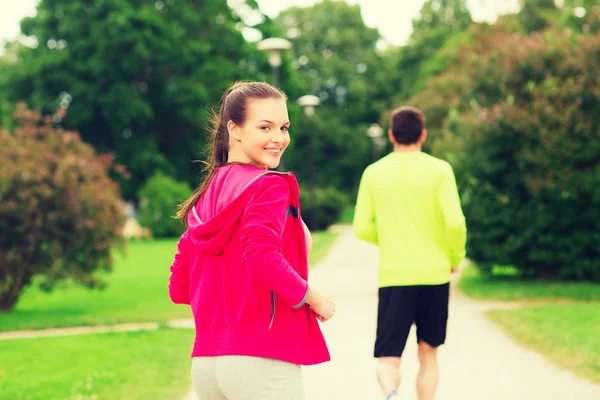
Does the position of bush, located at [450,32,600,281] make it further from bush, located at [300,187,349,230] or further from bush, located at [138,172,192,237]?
bush, located at [300,187,349,230]

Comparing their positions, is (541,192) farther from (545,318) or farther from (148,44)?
(148,44)

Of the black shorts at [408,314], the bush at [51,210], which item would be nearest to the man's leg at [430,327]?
the black shorts at [408,314]

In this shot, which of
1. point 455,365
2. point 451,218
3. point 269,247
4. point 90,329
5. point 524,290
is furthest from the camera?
point 524,290

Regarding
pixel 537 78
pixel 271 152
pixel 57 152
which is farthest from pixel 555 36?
pixel 271 152

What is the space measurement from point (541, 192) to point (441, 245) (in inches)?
305

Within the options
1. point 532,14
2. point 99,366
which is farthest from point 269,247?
point 532,14

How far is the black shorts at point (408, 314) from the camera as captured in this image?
15.8ft

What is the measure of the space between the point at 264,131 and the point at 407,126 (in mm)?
2255

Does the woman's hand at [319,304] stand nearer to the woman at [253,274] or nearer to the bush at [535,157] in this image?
the woman at [253,274]

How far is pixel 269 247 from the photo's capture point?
2.62m

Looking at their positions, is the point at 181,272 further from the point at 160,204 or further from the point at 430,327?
the point at 160,204

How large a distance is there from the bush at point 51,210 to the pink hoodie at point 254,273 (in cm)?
860

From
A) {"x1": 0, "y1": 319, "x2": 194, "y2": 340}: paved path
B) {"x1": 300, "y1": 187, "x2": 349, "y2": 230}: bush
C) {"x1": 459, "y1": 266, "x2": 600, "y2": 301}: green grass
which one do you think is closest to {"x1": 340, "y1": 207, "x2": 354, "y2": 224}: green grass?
{"x1": 300, "y1": 187, "x2": 349, "y2": 230}: bush

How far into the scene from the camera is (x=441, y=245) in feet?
16.0
